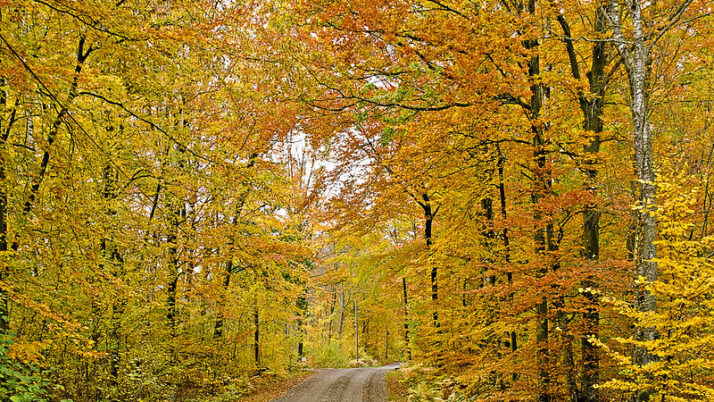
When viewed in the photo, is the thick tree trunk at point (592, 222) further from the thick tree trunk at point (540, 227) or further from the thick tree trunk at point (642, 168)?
the thick tree trunk at point (642, 168)

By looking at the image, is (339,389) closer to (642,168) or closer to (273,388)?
(273,388)

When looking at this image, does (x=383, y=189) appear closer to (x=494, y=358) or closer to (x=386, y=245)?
(x=494, y=358)

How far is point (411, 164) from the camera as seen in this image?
8844mm

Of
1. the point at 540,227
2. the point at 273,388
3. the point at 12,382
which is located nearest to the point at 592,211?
the point at 540,227

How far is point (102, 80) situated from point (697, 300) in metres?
9.17

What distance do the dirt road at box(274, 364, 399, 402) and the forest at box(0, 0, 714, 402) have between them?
2355 millimetres

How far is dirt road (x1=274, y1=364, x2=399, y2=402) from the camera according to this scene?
12875 mm

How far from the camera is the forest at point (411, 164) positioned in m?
5.23

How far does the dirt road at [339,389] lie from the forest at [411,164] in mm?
2355

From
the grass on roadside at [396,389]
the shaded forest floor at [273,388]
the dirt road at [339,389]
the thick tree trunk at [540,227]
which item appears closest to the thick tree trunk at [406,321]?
the grass on roadside at [396,389]

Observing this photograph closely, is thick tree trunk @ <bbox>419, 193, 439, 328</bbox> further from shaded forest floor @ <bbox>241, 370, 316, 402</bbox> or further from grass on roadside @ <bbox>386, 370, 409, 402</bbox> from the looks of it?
shaded forest floor @ <bbox>241, 370, 316, 402</bbox>

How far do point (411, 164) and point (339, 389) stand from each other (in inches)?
391

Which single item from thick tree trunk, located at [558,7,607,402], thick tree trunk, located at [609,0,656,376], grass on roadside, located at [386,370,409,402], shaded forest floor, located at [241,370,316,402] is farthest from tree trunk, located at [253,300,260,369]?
thick tree trunk, located at [609,0,656,376]

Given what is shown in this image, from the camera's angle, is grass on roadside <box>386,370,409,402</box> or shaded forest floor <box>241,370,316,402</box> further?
grass on roadside <box>386,370,409,402</box>
